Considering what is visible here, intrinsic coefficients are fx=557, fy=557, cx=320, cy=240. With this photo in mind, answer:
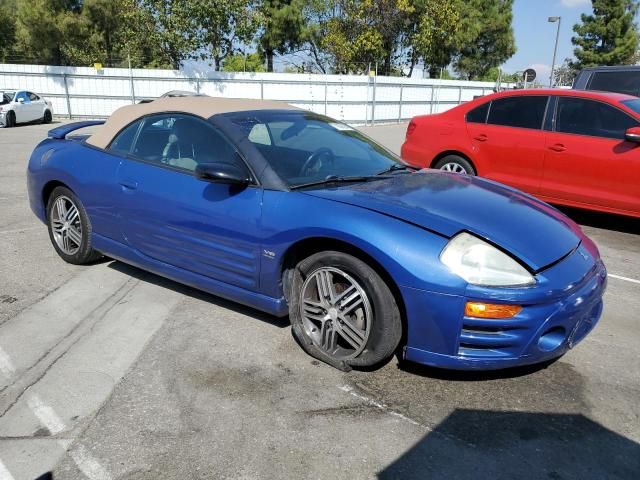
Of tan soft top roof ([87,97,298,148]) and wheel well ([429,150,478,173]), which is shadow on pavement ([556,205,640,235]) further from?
tan soft top roof ([87,97,298,148])

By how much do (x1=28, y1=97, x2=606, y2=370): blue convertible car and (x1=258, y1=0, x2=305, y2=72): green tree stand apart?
30436 millimetres

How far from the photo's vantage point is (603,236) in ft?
20.6

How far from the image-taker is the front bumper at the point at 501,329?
2.68m

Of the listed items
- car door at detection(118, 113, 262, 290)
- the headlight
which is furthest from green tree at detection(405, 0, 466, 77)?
the headlight

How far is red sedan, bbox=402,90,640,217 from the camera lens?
19.9 ft

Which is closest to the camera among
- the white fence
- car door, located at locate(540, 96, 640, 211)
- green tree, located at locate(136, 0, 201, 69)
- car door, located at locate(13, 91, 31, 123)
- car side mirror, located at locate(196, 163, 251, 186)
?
car side mirror, located at locate(196, 163, 251, 186)

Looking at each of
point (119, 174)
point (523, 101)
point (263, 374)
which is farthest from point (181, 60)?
point (263, 374)

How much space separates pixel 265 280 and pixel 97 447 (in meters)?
1.28

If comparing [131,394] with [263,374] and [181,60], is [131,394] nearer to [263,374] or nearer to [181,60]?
Result: [263,374]

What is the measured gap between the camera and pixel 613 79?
29.1ft

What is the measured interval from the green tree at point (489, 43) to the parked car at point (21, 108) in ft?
109

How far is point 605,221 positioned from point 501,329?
514 centimetres

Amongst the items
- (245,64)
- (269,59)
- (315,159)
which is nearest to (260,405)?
(315,159)

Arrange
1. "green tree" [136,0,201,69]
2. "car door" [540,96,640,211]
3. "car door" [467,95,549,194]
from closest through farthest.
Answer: "car door" [540,96,640,211], "car door" [467,95,549,194], "green tree" [136,0,201,69]
